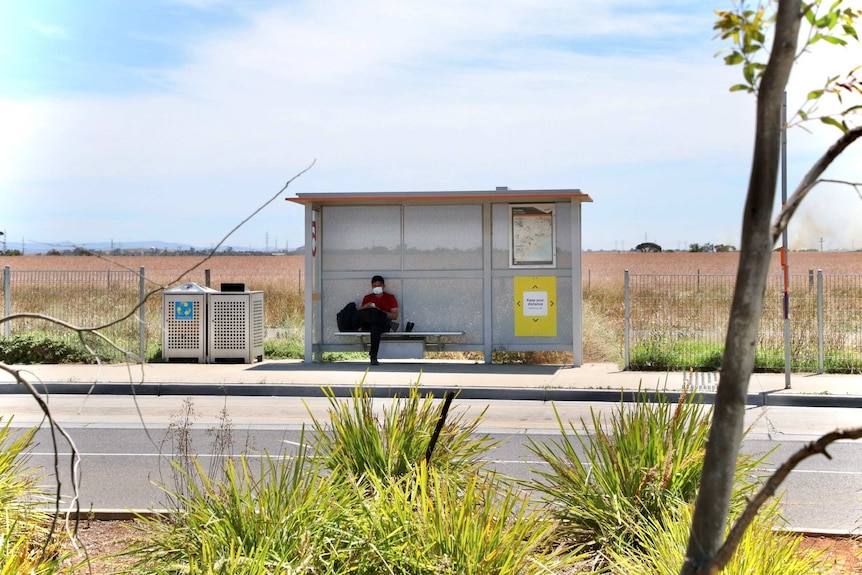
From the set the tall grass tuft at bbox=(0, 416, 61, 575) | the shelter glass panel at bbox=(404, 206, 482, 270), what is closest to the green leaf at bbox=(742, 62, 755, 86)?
the tall grass tuft at bbox=(0, 416, 61, 575)

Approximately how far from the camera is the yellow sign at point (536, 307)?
18.2 meters

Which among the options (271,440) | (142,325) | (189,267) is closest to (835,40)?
(142,325)

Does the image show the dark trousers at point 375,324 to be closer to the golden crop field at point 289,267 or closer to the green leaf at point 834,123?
the green leaf at point 834,123

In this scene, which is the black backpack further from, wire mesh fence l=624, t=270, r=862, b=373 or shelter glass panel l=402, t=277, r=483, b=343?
wire mesh fence l=624, t=270, r=862, b=373

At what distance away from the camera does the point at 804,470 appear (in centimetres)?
965

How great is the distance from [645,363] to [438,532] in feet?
45.3

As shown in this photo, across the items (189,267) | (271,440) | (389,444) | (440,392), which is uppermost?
(189,267)

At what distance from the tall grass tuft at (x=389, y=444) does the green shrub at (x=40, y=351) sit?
14453mm

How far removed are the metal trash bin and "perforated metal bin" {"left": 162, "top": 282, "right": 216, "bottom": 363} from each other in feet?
0.42

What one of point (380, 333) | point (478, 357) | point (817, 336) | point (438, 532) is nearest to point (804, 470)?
point (438, 532)

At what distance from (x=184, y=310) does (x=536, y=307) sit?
6341 mm

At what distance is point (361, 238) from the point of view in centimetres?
1919

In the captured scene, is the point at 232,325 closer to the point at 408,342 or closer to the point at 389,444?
the point at 408,342

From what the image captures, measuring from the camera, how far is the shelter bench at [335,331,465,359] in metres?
18.4
